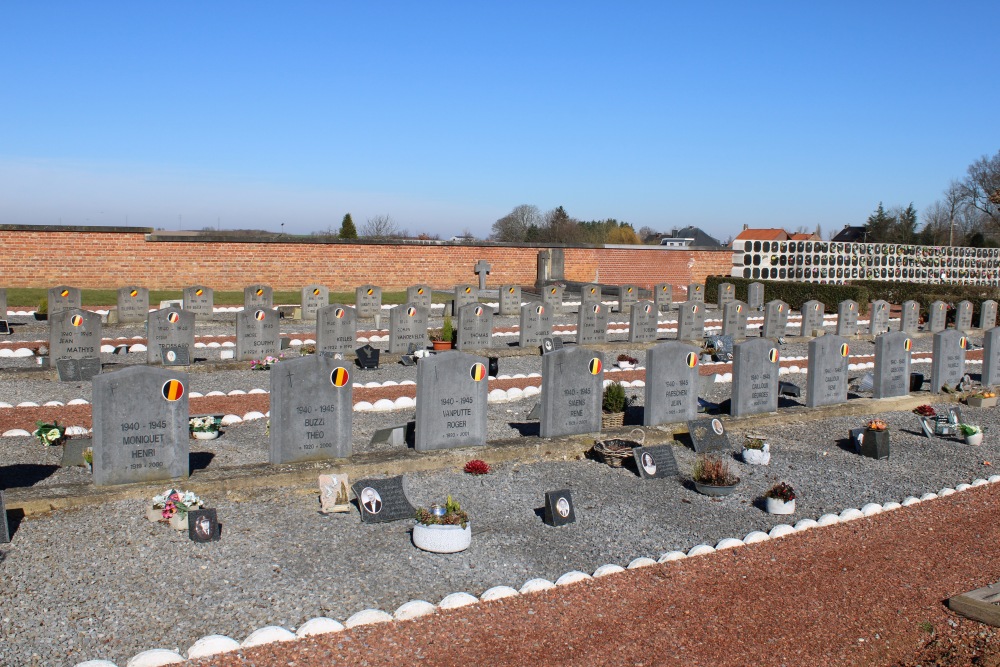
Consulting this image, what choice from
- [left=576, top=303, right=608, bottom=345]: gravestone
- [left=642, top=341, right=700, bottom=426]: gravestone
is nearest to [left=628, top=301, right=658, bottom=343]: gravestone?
[left=576, top=303, right=608, bottom=345]: gravestone

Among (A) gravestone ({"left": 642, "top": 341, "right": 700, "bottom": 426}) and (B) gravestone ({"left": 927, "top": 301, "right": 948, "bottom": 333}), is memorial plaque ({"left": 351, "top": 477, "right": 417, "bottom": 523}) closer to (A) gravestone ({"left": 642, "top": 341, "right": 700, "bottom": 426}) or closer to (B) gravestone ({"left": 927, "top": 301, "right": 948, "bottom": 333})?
(A) gravestone ({"left": 642, "top": 341, "right": 700, "bottom": 426})

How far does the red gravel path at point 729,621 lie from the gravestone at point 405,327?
10.2 m

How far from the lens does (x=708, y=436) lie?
10125 millimetres

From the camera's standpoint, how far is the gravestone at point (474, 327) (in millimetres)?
16906

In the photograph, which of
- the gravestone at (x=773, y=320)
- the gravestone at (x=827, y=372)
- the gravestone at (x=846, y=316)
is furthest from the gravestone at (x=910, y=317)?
the gravestone at (x=827, y=372)

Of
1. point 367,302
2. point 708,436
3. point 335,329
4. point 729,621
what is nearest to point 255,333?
point 335,329

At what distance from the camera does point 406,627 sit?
550cm

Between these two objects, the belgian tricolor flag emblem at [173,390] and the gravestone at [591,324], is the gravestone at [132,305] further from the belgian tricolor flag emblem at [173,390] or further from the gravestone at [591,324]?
the belgian tricolor flag emblem at [173,390]

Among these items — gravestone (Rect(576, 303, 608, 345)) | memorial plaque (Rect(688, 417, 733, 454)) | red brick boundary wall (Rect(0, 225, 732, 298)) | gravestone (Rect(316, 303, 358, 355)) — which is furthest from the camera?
red brick boundary wall (Rect(0, 225, 732, 298))

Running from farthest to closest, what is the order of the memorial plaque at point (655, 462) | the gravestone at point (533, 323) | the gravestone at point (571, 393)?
the gravestone at point (533, 323), the gravestone at point (571, 393), the memorial plaque at point (655, 462)

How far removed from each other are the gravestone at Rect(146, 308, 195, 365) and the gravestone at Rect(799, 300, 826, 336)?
13345 mm

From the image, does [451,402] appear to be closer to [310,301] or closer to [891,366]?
[891,366]

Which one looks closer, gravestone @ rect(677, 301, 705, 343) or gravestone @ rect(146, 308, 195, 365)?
gravestone @ rect(146, 308, 195, 365)

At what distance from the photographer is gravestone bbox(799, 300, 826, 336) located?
20.5 m
